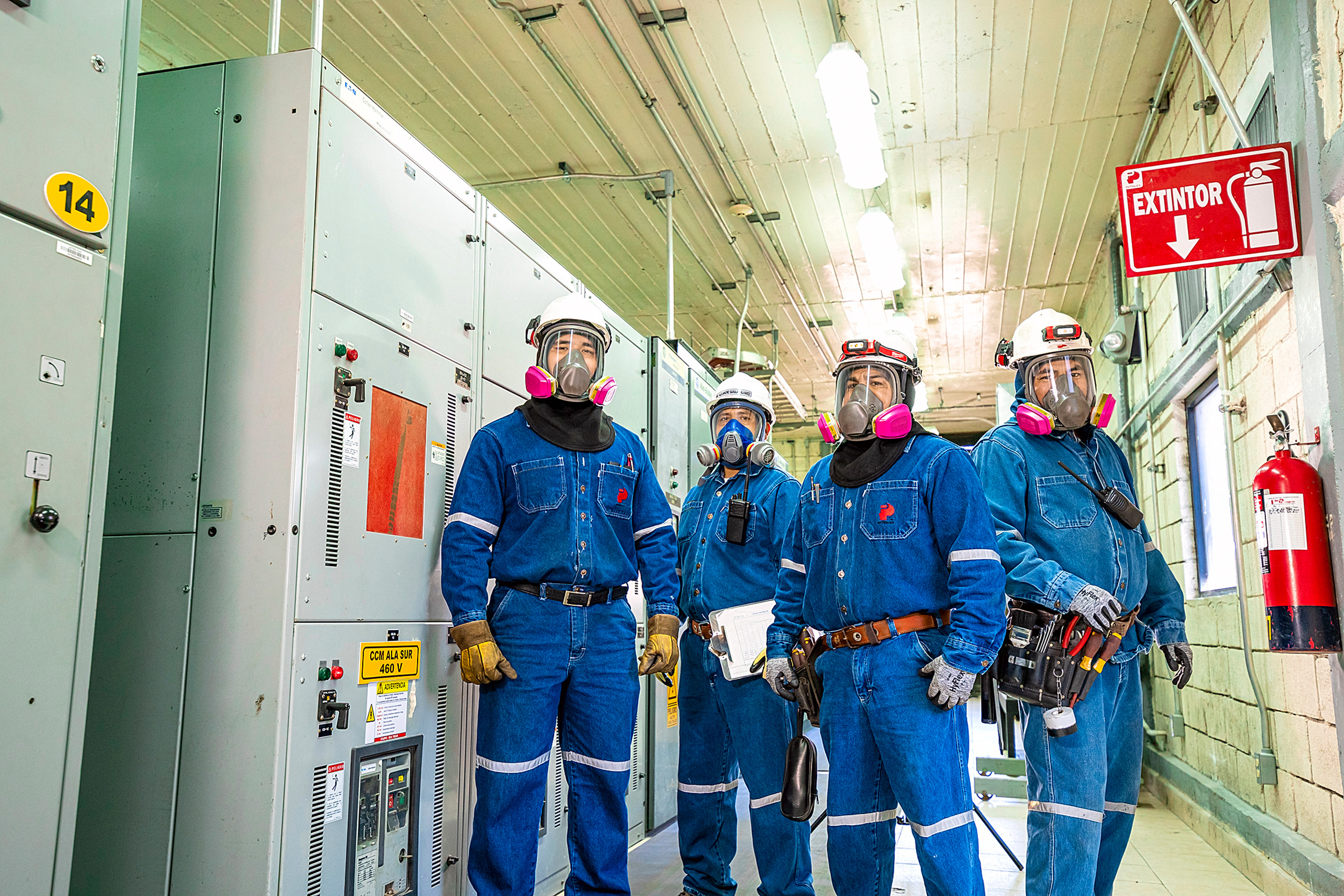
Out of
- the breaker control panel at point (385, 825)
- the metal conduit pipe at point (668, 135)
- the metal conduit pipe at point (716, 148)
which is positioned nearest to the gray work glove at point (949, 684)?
the breaker control panel at point (385, 825)

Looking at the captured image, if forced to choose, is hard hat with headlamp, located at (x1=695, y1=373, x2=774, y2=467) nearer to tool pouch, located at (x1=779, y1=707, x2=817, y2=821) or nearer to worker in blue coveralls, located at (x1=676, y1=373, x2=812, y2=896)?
worker in blue coveralls, located at (x1=676, y1=373, x2=812, y2=896)

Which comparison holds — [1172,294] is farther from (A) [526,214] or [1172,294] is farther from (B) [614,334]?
(A) [526,214]

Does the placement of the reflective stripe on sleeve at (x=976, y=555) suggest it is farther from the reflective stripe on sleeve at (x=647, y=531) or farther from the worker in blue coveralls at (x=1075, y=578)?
the reflective stripe on sleeve at (x=647, y=531)

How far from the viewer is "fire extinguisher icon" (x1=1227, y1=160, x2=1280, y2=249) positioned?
369 centimetres

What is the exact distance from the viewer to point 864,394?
3.05 meters

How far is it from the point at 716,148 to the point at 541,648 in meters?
4.89

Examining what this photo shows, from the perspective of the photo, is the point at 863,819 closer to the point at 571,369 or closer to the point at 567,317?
the point at 571,369

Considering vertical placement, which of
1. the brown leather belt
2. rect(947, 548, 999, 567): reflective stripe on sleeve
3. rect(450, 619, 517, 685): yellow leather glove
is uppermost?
rect(947, 548, 999, 567): reflective stripe on sleeve

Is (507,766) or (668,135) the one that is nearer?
(507,766)

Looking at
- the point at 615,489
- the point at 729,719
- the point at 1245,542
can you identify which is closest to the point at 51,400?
the point at 615,489

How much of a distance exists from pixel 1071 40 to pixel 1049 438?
3485mm

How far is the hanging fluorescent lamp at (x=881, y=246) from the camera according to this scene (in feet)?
22.8

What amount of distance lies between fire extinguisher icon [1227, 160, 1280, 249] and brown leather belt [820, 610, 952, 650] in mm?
2151

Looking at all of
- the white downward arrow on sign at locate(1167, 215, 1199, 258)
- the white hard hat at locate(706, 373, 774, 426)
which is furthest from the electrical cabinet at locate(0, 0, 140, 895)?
the white downward arrow on sign at locate(1167, 215, 1199, 258)
